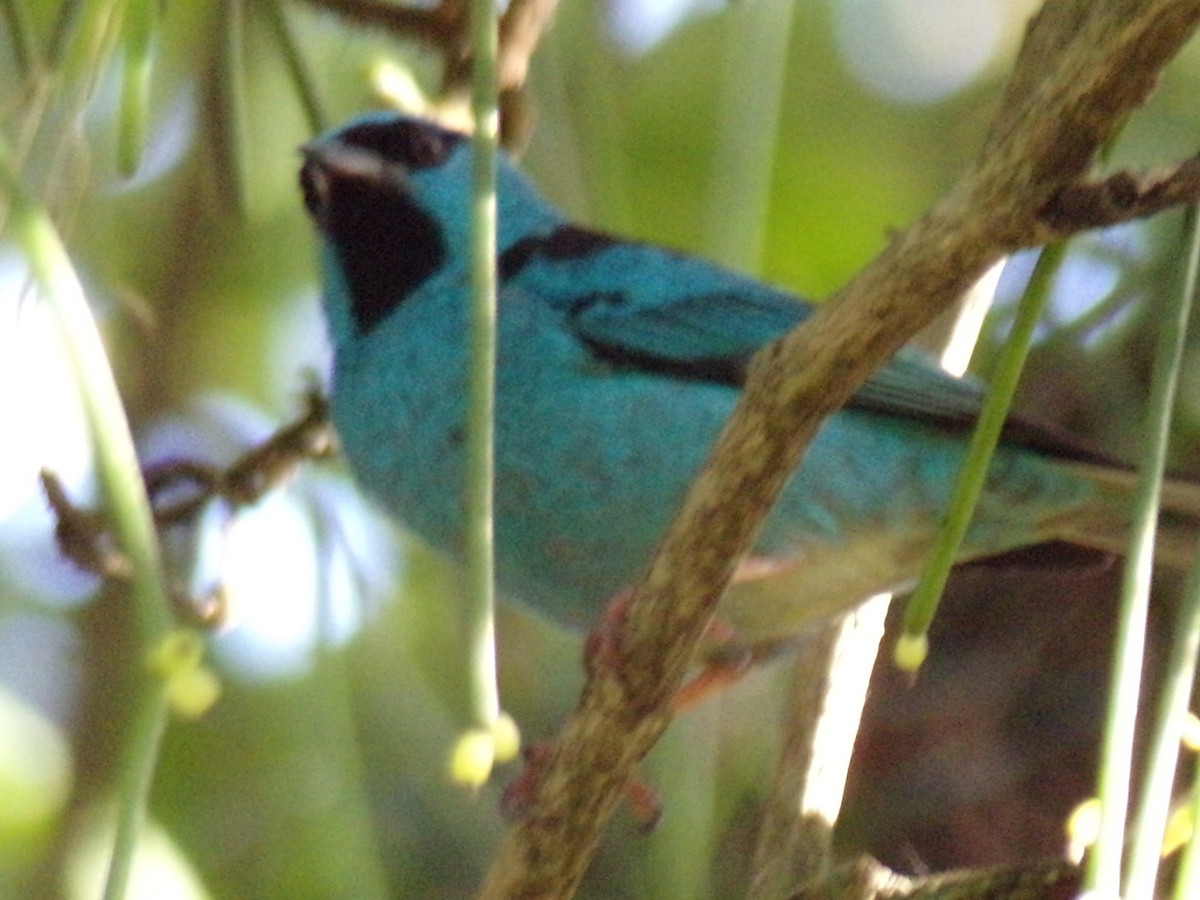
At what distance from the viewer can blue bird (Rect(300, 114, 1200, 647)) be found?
1.85m

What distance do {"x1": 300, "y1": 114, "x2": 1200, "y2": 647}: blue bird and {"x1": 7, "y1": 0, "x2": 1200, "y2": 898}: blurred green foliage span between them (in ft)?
0.52

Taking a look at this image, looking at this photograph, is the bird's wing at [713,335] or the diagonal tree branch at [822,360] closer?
the diagonal tree branch at [822,360]

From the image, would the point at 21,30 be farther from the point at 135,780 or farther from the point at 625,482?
the point at 135,780

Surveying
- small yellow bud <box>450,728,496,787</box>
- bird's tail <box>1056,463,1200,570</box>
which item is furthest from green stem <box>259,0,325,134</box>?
small yellow bud <box>450,728,496,787</box>

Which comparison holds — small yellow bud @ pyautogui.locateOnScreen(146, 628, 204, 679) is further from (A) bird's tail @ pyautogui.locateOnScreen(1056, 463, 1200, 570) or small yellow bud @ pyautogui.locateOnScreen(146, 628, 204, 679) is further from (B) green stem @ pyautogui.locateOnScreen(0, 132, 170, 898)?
(A) bird's tail @ pyautogui.locateOnScreen(1056, 463, 1200, 570)

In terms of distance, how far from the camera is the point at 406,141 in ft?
7.18

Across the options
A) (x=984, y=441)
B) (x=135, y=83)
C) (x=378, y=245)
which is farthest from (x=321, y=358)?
(x=984, y=441)

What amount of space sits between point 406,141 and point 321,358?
12.5 inches

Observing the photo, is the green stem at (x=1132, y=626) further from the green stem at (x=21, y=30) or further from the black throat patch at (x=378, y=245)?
the black throat patch at (x=378, y=245)

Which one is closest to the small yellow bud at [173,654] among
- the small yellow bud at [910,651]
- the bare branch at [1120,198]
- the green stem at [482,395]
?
the green stem at [482,395]

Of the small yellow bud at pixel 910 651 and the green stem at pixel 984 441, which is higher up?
the green stem at pixel 984 441

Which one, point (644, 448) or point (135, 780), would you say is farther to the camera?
point (644, 448)

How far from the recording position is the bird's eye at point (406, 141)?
2166 mm

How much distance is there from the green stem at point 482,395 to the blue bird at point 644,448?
0.91 meters
